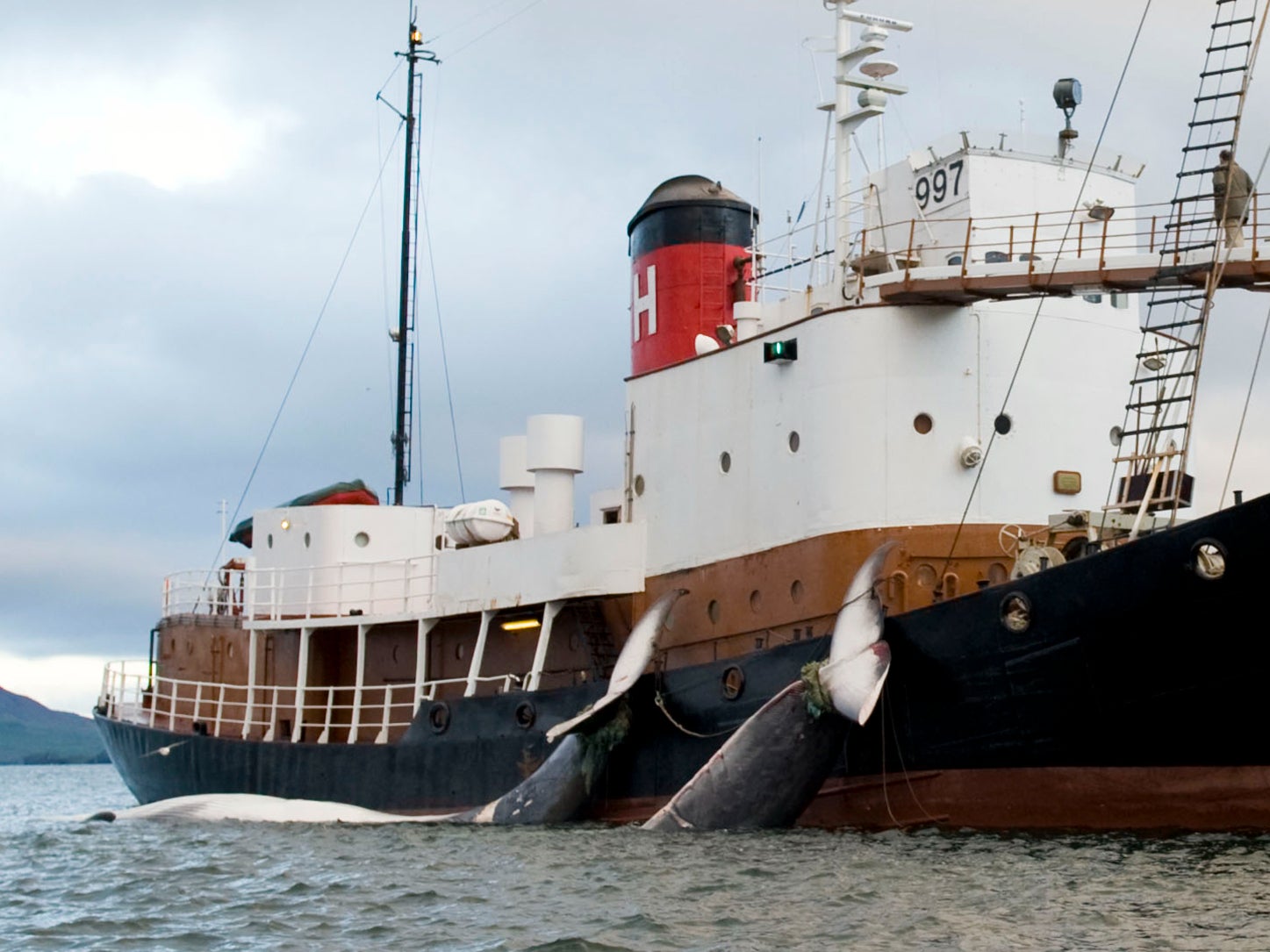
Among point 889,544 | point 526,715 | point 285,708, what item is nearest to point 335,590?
point 285,708

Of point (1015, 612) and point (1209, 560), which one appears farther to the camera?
point (1015, 612)

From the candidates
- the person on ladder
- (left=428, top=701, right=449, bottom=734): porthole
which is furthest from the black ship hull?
the person on ladder

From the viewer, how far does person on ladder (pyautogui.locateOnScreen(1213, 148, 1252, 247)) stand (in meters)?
15.4

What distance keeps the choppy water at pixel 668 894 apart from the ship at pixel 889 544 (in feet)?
3.09

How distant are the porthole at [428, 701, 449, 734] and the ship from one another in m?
0.06

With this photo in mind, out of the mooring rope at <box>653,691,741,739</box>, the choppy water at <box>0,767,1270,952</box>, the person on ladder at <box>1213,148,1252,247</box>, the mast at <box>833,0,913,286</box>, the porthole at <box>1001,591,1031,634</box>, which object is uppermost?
the mast at <box>833,0,913,286</box>

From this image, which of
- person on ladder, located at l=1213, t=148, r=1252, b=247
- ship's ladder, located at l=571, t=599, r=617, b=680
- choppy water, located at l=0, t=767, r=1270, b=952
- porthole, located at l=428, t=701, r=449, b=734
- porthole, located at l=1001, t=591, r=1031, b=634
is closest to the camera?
choppy water, located at l=0, t=767, r=1270, b=952

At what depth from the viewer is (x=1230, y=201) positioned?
15.7m

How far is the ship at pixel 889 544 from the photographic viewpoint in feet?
47.1

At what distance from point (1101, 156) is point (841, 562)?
6026 mm

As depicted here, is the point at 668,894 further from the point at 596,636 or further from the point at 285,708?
the point at 285,708

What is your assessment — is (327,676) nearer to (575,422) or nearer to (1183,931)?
(575,422)

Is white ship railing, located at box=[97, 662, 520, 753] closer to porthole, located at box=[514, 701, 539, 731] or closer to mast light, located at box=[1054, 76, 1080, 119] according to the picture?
porthole, located at box=[514, 701, 539, 731]

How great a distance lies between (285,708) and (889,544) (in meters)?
11.5
